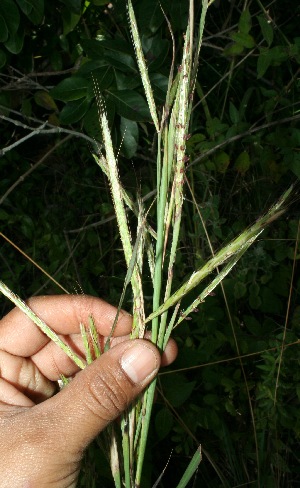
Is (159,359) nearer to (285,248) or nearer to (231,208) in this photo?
(285,248)

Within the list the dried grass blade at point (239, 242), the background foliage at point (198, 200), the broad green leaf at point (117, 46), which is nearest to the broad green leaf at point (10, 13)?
the background foliage at point (198, 200)

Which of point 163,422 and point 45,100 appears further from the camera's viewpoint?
point 45,100

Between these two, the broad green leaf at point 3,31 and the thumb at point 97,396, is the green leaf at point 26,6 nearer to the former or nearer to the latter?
the broad green leaf at point 3,31

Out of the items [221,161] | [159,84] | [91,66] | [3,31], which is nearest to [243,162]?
[221,161]

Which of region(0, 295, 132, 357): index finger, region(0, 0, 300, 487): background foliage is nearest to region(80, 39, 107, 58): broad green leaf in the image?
Answer: region(0, 0, 300, 487): background foliage

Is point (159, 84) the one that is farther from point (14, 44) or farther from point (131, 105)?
point (14, 44)

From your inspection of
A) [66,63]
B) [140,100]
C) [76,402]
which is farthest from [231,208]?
[76,402]

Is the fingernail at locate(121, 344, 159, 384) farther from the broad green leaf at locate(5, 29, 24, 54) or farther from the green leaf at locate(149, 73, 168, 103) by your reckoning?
the broad green leaf at locate(5, 29, 24, 54)
